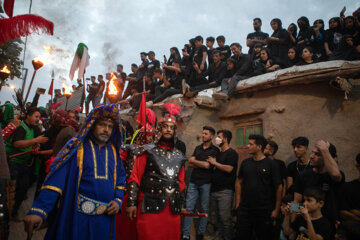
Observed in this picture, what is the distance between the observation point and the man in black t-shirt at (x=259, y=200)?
402 cm

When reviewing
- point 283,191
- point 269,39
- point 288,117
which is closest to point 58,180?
point 283,191

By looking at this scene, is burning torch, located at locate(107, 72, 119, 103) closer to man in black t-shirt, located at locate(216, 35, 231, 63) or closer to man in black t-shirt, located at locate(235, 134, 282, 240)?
man in black t-shirt, located at locate(235, 134, 282, 240)

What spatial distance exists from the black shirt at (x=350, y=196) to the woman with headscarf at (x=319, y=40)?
435 cm

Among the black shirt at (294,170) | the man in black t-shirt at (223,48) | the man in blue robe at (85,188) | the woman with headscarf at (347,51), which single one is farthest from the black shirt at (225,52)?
the man in blue robe at (85,188)

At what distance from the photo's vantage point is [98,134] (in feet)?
9.09

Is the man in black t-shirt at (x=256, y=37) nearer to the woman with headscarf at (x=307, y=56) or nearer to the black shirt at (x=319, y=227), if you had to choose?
the woman with headscarf at (x=307, y=56)

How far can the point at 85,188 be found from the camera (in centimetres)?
248

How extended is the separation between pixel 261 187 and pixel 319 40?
4.78 metres

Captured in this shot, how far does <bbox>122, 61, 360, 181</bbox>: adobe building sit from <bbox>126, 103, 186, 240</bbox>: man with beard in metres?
3.25

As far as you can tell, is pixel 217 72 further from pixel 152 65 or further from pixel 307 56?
pixel 152 65

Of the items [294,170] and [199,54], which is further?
[199,54]

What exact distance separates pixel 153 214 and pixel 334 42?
20.5ft

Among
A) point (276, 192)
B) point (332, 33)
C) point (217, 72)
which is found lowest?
point (276, 192)

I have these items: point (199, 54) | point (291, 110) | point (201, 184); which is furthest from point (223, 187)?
point (199, 54)
